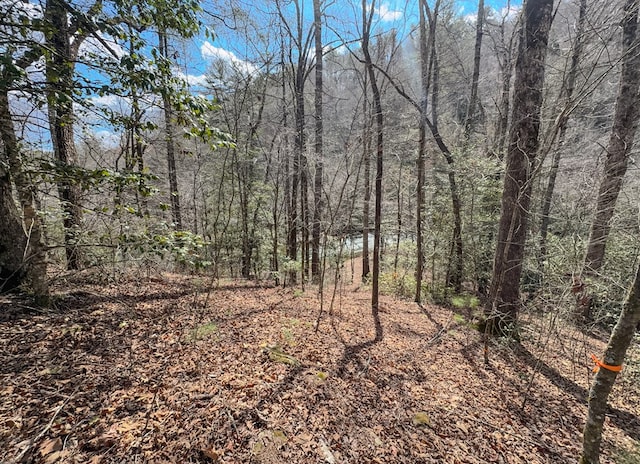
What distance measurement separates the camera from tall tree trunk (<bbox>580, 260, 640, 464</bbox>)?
1.50 meters

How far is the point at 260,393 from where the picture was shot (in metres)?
2.41

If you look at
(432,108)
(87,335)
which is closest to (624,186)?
(432,108)

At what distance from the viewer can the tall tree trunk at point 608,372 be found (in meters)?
1.50

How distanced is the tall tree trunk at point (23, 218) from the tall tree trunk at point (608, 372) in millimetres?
4285

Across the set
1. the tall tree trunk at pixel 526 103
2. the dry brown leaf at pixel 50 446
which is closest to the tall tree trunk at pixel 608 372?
the tall tree trunk at pixel 526 103

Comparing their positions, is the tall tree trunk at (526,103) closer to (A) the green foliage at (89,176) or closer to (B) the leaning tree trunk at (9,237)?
(A) the green foliage at (89,176)

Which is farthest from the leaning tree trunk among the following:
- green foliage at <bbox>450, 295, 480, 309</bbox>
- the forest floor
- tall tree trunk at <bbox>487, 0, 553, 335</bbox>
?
green foliage at <bbox>450, 295, 480, 309</bbox>

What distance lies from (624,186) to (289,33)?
30.4 ft

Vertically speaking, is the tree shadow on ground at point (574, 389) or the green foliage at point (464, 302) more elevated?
the tree shadow on ground at point (574, 389)

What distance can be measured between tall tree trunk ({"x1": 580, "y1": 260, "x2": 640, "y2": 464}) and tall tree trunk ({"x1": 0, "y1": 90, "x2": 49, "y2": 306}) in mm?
4285

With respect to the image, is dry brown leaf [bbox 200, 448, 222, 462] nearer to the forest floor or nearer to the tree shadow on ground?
the forest floor

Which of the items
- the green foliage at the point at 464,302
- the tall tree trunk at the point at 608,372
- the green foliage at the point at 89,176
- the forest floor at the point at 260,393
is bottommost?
the green foliage at the point at 464,302

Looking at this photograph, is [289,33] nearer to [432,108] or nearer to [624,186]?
[432,108]

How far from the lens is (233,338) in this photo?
3.36 m
